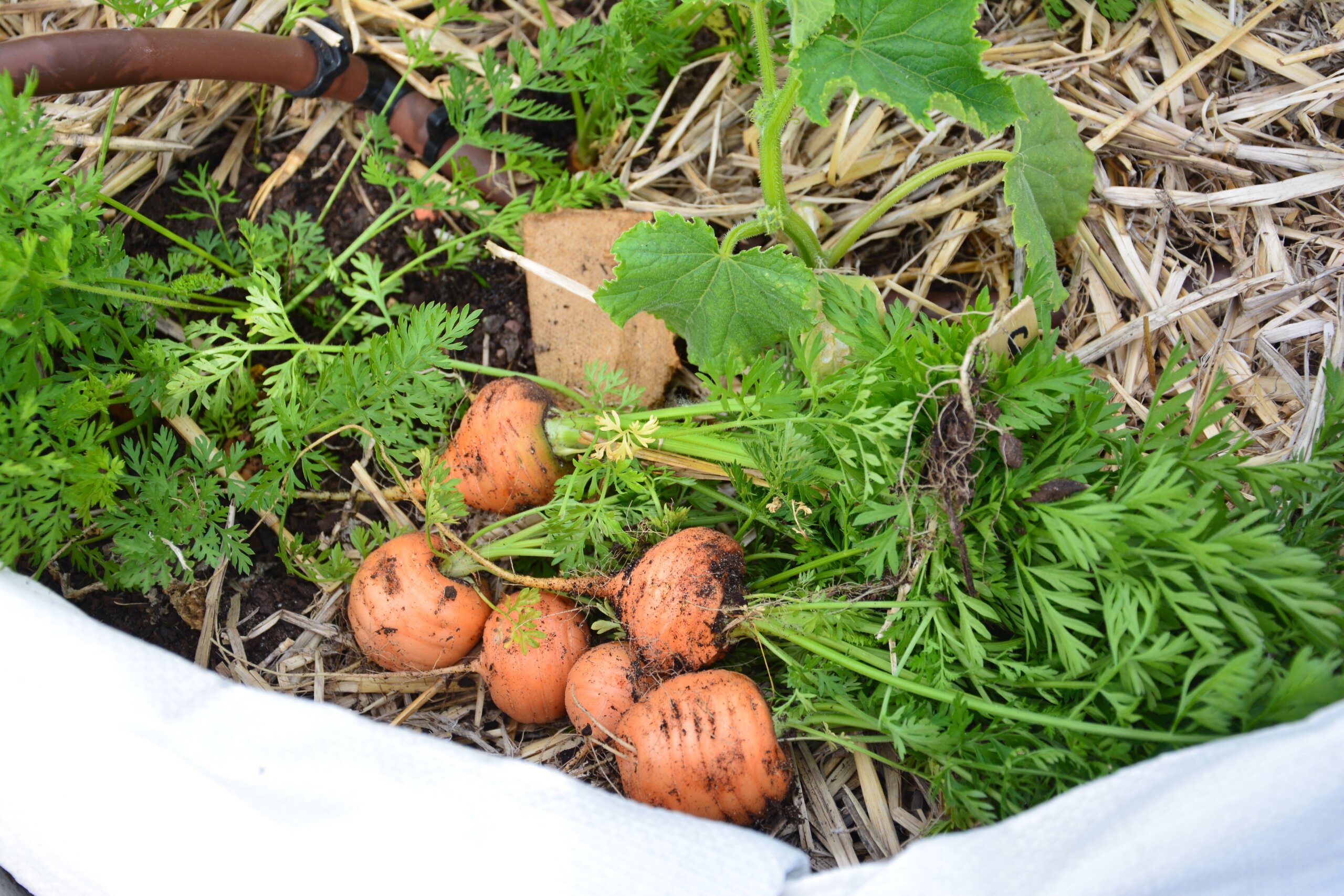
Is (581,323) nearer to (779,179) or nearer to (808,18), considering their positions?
(779,179)

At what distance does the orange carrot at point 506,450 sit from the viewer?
5.62 feet

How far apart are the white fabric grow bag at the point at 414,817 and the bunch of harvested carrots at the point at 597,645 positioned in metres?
0.23

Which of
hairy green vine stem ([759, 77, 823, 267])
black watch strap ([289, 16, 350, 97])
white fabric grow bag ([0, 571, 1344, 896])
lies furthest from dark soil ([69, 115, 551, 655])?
hairy green vine stem ([759, 77, 823, 267])

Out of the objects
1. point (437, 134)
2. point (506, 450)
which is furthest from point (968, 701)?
point (437, 134)

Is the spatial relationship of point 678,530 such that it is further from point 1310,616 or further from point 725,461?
point 1310,616

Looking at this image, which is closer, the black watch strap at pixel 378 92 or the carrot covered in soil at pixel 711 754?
the carrot covered in soil at pixel 711 754

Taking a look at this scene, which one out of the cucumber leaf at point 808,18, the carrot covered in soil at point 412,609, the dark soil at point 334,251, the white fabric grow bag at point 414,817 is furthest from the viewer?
the dark soil at point 334,251

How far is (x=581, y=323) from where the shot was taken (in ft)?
6.46

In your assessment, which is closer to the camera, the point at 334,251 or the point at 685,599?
the point at 685,599

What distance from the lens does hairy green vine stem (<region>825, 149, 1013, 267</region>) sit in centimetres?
165

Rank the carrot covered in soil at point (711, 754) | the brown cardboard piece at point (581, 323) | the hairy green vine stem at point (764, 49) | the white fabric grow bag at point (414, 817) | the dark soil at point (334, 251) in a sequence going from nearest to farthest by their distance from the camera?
the white fabric grow bag at point (414, 817), the carrot covered in soil at point (711, 754), the hairy green vine stem at point (764, 49), the dark soil at point (334, 251), the brown cardboard piece at point (581, 323)

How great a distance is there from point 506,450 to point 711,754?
0.72 meters

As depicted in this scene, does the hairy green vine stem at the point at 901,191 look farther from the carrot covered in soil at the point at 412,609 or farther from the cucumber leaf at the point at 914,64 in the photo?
the carrot covered in soil at the point at 412,609

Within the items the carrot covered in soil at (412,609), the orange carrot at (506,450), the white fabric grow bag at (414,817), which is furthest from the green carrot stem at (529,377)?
the white fabric grow bag at (414,817)
